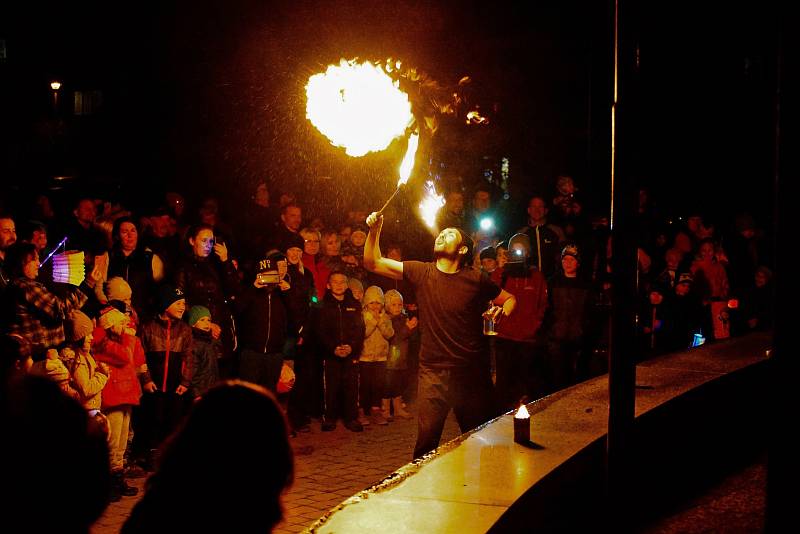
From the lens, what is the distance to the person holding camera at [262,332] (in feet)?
30.5

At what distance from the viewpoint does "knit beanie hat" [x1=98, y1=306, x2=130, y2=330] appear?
301 inches

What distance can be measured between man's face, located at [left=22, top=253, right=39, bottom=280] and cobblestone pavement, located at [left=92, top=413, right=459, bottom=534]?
1.97 m

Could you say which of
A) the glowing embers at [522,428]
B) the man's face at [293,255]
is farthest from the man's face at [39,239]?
the glowing embers at [522,428]

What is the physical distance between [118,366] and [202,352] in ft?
3.81

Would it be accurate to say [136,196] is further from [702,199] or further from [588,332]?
[702,199]

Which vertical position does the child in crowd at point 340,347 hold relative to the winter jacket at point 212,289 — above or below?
below

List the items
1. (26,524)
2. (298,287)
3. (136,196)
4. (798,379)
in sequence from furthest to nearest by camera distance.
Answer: (136,196)
(298,287)
(798,379)
(26,524)

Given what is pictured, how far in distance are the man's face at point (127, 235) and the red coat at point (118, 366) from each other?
132 cm

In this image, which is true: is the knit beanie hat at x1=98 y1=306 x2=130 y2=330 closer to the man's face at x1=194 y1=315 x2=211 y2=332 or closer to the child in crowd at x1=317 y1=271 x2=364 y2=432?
the man's face at x1=194 y1=315 x2=211 y2=332

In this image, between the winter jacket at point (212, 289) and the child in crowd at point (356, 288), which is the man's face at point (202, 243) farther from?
the child in crowd at point (356, 288)

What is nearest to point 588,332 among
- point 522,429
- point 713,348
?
point 713,348

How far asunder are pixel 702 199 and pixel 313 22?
11.1 metres

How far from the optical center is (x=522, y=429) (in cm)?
541

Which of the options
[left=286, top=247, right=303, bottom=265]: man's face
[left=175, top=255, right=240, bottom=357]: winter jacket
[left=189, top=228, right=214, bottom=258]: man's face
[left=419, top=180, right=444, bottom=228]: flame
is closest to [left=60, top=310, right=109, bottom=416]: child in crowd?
[left=175, top=255, right=240, bottom=357]: winter jacket
